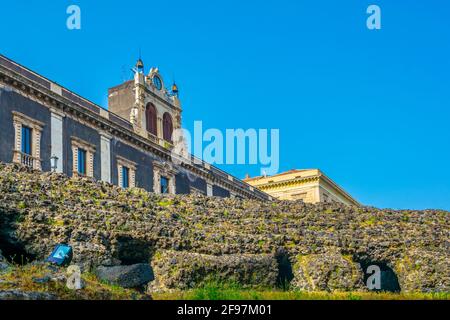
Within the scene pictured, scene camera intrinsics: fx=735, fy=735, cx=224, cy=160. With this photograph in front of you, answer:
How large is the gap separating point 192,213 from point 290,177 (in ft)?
176

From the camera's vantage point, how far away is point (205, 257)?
20.8 metres

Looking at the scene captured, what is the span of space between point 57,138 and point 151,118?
1482cm

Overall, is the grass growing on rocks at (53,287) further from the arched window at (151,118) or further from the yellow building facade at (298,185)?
the yellow building facade at (298,185)

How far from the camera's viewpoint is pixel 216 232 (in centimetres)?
2291

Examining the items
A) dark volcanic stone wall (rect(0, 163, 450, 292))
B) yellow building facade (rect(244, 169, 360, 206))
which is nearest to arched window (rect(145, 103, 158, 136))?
yellow building facade (rect(244, 169, 360, 206))

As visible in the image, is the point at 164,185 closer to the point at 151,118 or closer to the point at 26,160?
the point at 151,118

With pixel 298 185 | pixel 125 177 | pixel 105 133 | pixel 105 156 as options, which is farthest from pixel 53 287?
pixel 298 185

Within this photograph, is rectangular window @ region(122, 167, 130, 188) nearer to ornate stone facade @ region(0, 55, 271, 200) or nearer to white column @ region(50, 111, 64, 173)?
ornate stone facade @ region(0, 55, 271, 200)

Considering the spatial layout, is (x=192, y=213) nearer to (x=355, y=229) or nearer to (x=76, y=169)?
(x=355, y=229)

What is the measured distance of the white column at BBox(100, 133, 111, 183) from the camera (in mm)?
43250

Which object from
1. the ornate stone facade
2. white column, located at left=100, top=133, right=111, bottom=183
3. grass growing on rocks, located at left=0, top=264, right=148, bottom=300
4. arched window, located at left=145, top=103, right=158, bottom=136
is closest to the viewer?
grass growing on rocks, located at left=0, top=264, right=148, bottom=300

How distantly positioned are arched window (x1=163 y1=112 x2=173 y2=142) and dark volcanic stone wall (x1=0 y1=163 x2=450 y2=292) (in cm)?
2846
